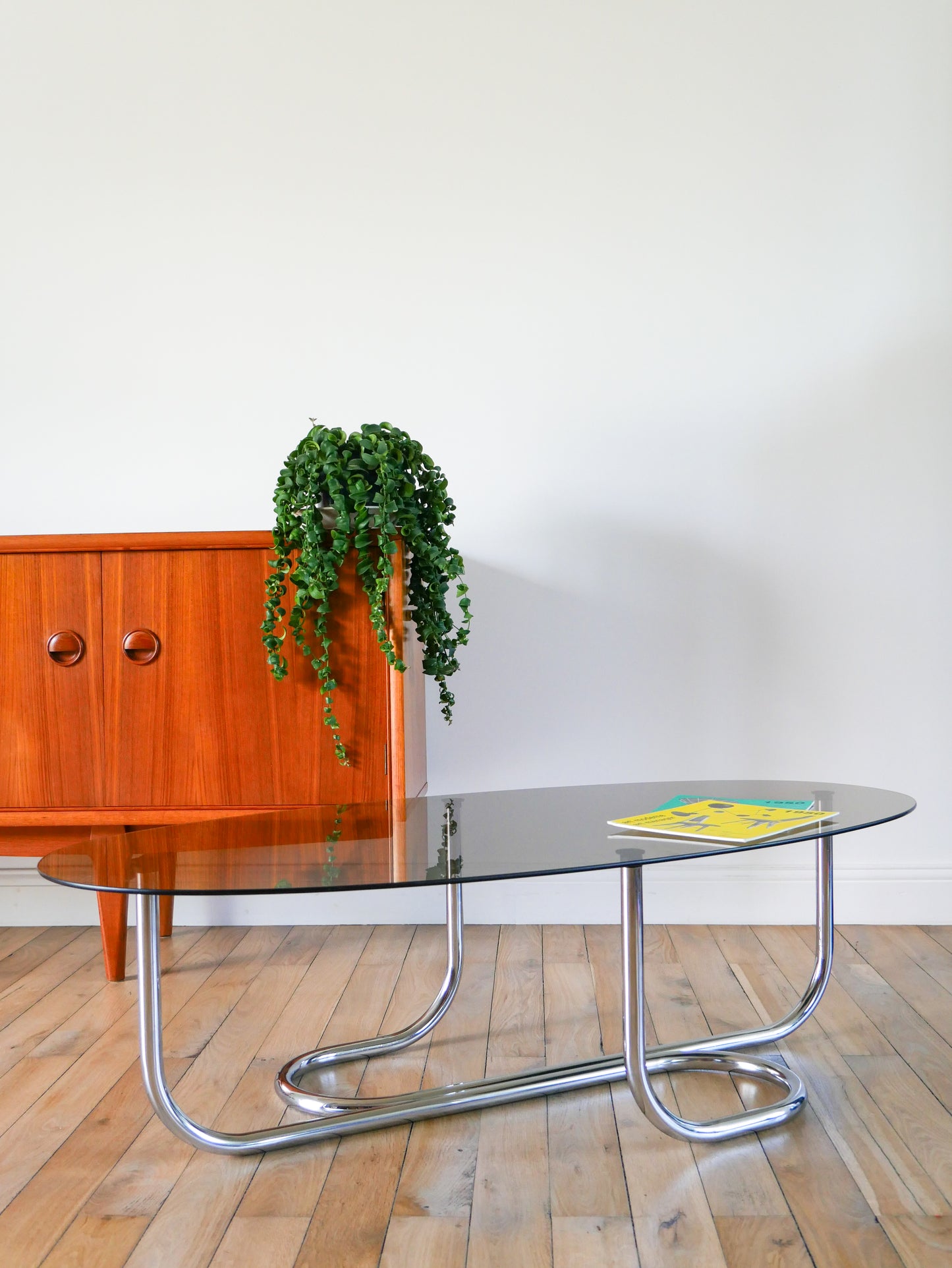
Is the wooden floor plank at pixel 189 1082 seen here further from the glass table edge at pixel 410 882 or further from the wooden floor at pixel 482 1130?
the glass table edge at pixel 410 882

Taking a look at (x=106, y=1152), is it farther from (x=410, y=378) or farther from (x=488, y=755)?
(x=410, y=378)

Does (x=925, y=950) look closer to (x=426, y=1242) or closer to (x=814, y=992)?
(x=814, y=992)

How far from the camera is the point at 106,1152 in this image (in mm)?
1437

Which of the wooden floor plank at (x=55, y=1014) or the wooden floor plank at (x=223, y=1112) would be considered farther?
the wooden floor plank at (x=55, y=1014)

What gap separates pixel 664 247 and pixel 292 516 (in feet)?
3.92

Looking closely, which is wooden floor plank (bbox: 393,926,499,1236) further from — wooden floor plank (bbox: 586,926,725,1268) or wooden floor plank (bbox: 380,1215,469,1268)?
wooden floor plank (bbox: 586,926,725,1268)

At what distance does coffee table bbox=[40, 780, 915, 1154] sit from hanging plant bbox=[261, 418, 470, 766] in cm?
40

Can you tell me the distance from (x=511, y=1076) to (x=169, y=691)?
0.98m

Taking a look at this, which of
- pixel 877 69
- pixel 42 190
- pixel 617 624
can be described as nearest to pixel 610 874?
pixel 617 624

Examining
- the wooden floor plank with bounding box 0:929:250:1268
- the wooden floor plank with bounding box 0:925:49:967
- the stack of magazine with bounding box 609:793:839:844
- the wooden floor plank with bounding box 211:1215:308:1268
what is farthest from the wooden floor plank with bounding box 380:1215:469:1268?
the wooden floor plank with bounding box 0:925:49:967

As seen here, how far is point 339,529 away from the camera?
1974mm

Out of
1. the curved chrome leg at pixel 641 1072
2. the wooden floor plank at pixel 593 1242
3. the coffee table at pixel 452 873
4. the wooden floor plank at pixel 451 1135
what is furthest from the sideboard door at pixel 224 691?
the wooden floor plank at pixel 593 1242

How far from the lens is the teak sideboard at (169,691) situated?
81.2 inches

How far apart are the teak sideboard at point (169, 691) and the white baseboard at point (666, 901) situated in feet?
1.85
